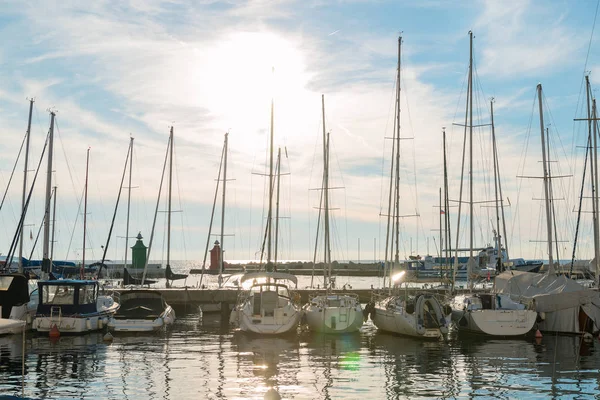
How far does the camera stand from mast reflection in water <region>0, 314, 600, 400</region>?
20.7 meters

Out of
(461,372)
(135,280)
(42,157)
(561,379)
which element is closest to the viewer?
(561,379)

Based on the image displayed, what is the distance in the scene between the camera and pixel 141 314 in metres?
38.2

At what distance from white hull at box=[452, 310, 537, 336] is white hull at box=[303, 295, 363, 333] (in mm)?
6164

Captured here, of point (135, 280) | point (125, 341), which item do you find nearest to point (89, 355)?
point (125, 341)

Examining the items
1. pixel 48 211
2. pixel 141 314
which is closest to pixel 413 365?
pixel 141 314

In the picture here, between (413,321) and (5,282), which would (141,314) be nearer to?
(5,282)

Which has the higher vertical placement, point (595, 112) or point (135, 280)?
point (595, 112)

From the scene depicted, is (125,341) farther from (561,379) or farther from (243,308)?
(561,379)

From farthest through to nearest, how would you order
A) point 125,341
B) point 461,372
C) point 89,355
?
1. point 125,341
2. point 89,355
3. point 461,372

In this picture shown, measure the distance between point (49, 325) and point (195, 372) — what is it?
45.8 feet

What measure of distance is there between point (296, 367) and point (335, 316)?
10.7m

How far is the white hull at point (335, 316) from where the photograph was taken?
35875 mm

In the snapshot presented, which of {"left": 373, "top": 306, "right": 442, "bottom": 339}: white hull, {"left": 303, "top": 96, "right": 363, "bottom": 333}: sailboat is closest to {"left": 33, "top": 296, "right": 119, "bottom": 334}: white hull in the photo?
{"left": 303, "top": 96, "right": 363, "bottom": 333}: sailboat

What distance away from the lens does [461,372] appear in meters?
24.6
